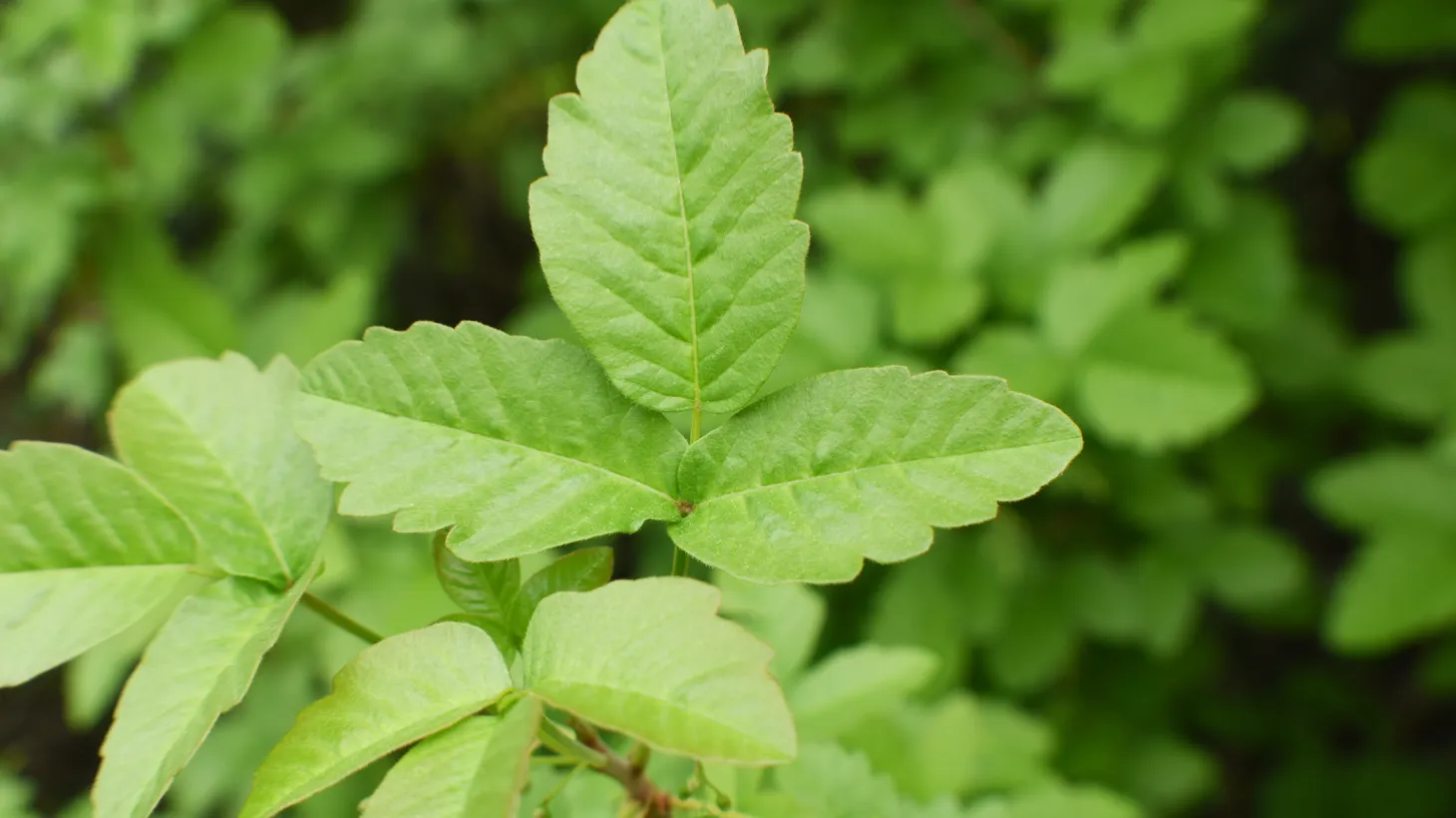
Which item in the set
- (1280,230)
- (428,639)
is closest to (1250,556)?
(1280,230)

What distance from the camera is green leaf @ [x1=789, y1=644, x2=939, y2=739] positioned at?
1066mm

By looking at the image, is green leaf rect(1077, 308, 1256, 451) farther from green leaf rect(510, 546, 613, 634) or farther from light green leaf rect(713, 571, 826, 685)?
green leaf rect(510, 546, 613, 634)

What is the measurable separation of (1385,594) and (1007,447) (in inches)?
63.8

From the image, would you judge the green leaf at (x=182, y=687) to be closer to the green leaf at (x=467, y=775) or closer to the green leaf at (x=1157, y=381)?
the green leaf at (x=467, y=775)

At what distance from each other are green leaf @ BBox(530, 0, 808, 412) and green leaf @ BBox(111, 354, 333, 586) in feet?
0.81

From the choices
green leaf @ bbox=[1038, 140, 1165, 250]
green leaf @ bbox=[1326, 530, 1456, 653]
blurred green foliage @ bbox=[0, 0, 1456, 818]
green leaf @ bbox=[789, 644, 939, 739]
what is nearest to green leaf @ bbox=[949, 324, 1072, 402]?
blurred green foliage @ bbox=[0, 0, 1456, 818]

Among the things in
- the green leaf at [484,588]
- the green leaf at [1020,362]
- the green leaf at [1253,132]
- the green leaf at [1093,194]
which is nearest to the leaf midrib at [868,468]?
the green leaf at [484,588]

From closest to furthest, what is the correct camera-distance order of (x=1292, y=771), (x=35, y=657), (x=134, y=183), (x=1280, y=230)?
(x=35, y=657)
(x=1280, y=230)
(x=134, y=183)
(x=1292, y=771)

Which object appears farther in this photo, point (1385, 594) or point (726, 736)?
point (1385, 594)

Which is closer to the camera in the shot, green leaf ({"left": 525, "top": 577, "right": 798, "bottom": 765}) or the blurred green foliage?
green leaf ({"left": 525, "top": 577, "right": 798, "bottom": 765})

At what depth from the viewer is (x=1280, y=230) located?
2.03m

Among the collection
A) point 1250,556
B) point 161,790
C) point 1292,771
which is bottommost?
point 1292,771

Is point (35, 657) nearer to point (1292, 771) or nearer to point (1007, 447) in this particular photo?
point (1007, 447)

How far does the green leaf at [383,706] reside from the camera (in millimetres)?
579
